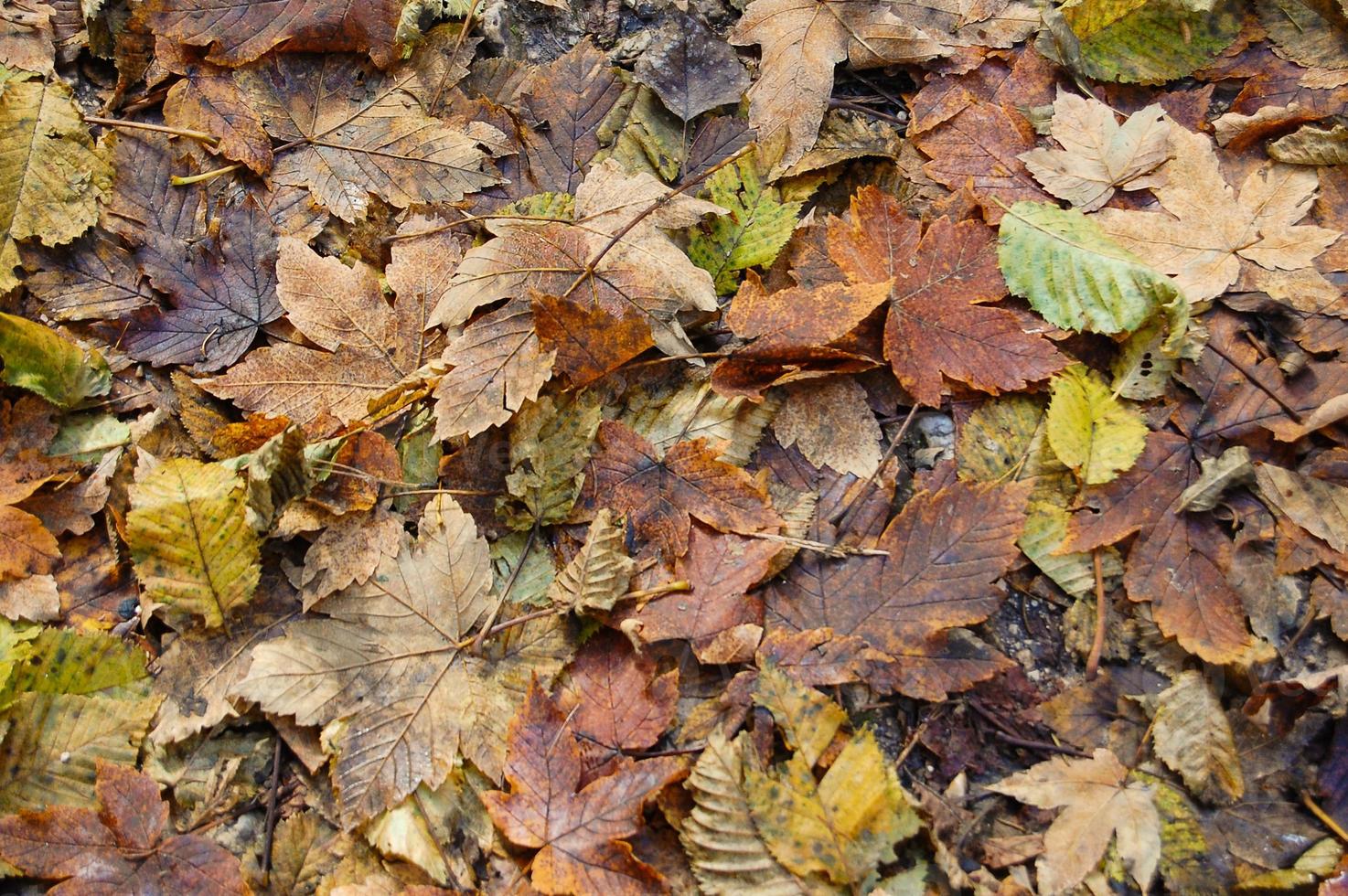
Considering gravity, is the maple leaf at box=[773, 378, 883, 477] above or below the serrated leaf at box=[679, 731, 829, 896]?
above

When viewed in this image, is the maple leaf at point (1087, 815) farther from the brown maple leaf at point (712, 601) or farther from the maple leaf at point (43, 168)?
the maple leaf at point (43, 168)

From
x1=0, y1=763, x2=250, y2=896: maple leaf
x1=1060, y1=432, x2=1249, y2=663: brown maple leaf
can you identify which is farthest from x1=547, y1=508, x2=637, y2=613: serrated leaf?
x1=1060, y1=432, x2=1249, y2=663: brown maple leaf

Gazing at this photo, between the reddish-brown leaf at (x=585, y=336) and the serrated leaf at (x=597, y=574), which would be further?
the reddish-brown leaf at (x=585, y=336)

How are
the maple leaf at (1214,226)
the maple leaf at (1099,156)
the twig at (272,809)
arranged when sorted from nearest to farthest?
1. the twig at (272,809)
2. the maple leaf at (1214,226)
3. the maple leaf at (1099,156)

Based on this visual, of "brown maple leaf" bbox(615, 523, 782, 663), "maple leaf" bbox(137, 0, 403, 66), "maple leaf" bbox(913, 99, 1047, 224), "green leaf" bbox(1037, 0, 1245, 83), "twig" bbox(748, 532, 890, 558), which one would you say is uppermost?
"maple leaf" bbox(137, 0, 403, 66)

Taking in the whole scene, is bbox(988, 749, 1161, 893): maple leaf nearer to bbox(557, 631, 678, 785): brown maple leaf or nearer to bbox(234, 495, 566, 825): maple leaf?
bbox(557, 631, 678, 785): brown maple leaf

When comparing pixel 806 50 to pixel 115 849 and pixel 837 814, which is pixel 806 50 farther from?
pixel 115 849

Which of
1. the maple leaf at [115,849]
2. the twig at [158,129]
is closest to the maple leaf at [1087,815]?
the maple leaf at [115,849]
